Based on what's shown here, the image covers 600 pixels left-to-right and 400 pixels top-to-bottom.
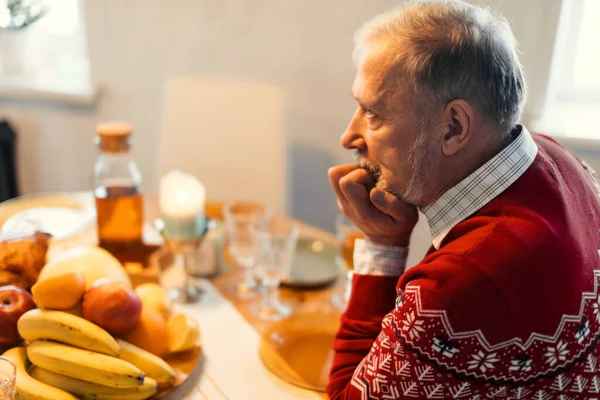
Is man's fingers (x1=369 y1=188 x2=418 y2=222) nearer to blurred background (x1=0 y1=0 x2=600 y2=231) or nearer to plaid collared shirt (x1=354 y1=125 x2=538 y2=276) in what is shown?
plaid collared shirt (x1=354 y1=125 x2=538 y2=276)

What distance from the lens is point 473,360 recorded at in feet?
2.37

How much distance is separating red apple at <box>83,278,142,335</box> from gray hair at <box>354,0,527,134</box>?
545 mm

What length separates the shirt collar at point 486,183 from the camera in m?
0.79

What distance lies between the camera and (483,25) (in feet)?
2.54

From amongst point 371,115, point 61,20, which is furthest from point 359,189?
point 61,20

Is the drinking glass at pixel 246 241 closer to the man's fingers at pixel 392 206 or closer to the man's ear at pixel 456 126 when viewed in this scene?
the man's fingers at pixel 392 206

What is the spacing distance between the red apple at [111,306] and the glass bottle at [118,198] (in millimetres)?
428

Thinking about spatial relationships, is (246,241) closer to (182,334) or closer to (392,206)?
(182,334)

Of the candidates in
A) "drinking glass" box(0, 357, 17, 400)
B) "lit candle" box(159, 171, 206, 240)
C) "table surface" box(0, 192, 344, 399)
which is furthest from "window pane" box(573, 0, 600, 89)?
"drinking glass" box(0, 357, 17, 400)

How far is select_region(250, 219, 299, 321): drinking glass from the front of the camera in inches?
45.7

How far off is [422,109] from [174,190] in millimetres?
645

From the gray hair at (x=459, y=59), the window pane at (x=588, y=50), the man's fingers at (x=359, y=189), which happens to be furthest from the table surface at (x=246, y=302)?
the window pane at (x=588, y=50)

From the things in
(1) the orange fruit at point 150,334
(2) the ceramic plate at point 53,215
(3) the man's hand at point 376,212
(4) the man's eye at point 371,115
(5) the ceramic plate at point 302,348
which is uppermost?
(4) the man's eye at point 371,115

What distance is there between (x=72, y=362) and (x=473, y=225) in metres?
0.61
